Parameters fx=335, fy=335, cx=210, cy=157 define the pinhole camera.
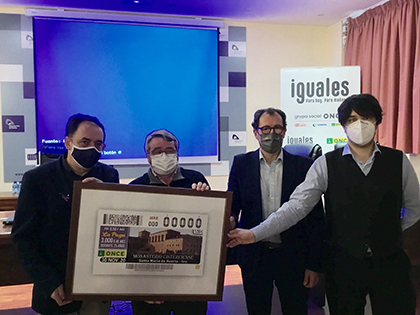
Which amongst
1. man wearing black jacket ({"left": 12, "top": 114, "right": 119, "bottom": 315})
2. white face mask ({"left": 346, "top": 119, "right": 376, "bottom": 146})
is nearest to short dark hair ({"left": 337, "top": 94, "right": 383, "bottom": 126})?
white face mask ({"left": 346, "top": 119, "right": 376, "bottom": 146})

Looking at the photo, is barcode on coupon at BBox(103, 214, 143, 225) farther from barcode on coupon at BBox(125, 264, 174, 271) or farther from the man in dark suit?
the man in dark suit

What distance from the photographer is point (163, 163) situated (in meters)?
1.61

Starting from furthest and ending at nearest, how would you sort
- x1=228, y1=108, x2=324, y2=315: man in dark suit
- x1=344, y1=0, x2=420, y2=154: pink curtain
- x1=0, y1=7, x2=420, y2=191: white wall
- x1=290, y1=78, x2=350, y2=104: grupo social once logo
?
x1=0, y1=7, x2=420, y2=191: white wall < x1=290, y1=78, x2=350, y2=104: grupo social once logo < x1=344, y1=0, x2=420, y2=154: pink curtain < x1=228, y1=108, x2=324, y2=315: man in dark suit

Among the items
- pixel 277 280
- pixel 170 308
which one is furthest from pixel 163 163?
pixel 277 280

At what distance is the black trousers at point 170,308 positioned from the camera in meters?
1.59

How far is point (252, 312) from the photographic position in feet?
5.66

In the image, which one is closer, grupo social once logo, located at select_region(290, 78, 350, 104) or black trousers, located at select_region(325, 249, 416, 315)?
black trousers, located at select_region(325, 249, 416, 315)

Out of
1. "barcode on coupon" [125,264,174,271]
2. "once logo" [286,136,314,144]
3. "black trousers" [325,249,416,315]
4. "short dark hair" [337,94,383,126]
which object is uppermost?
"short dark hair" [337,94,383,126]

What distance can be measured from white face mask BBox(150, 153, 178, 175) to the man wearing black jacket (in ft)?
0.87

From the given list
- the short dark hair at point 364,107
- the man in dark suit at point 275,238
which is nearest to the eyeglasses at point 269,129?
the man in dark suit at point 275,238

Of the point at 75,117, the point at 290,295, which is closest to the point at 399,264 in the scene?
the point at 290,295

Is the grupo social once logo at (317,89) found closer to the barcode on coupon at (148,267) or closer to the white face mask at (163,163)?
the white face mask at (163,163)

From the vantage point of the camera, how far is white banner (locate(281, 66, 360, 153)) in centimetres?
432

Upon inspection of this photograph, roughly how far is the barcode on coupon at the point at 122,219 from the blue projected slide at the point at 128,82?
3119 mm
